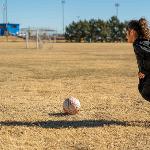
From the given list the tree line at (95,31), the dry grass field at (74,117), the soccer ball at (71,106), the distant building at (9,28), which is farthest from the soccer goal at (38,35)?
the soccer ball at (71,106)

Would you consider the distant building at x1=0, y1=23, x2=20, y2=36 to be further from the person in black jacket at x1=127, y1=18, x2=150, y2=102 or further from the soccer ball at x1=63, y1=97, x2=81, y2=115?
the person in black jacket at x1=127, y1=18, x2=150, y2=102

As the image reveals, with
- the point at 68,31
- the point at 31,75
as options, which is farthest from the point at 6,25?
the point at 31,75

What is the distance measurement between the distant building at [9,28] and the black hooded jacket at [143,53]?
96.9 meters

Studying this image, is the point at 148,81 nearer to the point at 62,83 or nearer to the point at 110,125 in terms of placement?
the point at 110,125

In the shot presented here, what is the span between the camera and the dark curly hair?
9039 mm

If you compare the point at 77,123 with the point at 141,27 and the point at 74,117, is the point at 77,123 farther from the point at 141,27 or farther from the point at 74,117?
the point at 141,27

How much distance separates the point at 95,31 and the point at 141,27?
10727 cm

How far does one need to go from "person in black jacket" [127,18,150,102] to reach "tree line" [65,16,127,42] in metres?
102

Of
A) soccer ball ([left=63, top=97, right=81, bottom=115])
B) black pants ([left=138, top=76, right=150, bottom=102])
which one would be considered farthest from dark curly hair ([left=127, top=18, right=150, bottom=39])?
soccer ball ([left=63, top=97, right=81, bottom=115])

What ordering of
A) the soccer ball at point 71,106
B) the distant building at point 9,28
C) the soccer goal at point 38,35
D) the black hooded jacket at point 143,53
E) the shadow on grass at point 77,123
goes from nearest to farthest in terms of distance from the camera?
the black hooded jacket at point 143,53, the shadow on grass at point 77,123, the soccer ball at point 71,106, the soccer goal at point 38,35, the distant building at point 9,28

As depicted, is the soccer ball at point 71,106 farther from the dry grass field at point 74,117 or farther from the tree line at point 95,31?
the tree line at point 95,31

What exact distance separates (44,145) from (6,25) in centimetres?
9894

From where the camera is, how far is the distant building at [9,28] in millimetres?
106531

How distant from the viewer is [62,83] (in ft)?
53.7
